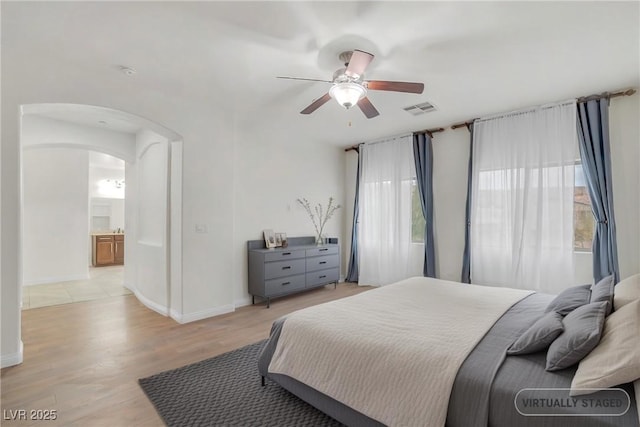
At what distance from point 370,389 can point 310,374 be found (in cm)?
41

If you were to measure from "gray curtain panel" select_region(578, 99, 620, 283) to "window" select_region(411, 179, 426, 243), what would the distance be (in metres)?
2.07

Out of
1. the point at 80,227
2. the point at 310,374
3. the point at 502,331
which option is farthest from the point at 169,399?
the point at 80,227

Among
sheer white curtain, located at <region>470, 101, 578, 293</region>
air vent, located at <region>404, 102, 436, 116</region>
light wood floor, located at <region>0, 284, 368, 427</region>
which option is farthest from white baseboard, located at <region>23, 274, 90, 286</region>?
sheer white curtain, located at <region>470, 101, 578, 293</region>

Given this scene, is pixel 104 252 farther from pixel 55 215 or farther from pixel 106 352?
pixel 106 352

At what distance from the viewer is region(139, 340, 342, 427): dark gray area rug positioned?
1.89 m

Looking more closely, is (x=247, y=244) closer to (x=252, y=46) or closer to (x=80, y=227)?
(x=252, y=46)

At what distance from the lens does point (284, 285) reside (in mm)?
4488

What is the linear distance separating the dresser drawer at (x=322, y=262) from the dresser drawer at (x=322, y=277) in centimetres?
7

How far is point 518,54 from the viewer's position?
260 cm

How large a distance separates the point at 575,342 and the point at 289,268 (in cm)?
354

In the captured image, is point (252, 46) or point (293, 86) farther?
point (293, 86)

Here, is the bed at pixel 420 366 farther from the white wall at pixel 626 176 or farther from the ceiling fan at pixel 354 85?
the white wall at pixel 626 176

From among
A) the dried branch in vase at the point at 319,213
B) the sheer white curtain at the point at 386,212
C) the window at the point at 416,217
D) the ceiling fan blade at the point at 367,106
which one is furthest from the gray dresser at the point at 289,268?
the ceiling fan blade at the point at 367,106

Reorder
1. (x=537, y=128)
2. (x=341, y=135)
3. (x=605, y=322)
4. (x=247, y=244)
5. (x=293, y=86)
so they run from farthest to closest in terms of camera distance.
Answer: (x=341, y=135) → (x=247, y=244) → (x=537, y=128) → (x=293, y=86) → (x=605, y=322)
